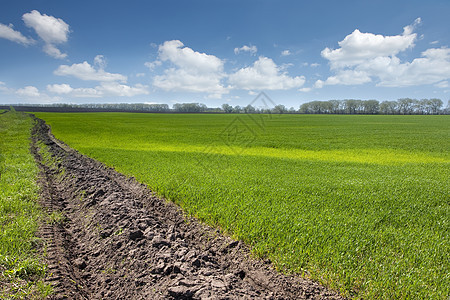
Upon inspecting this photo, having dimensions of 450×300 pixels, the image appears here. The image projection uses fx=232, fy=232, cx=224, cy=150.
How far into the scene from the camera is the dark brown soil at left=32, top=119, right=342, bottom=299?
153 inches

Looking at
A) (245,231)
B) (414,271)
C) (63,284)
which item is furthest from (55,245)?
(414,271)

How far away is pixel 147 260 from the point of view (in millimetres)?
4484

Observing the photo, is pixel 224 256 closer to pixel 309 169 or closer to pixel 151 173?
pixel 151 173

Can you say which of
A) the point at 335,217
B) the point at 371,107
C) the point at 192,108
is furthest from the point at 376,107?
the point at 335,217

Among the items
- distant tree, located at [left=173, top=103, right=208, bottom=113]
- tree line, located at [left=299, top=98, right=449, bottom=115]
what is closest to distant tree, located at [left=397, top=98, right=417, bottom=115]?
tree line, located at [left=299, top=98, right=449, bottom=115]

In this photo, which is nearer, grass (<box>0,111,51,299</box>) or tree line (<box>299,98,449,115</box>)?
grass (<box>0,111,51,299</box>)

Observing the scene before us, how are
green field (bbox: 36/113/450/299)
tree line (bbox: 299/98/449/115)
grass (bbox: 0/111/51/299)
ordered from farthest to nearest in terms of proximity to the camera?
tree line (bbox: 299/98/449/115) < green field (bbox: 36/113/450/299) < grass (bbox: 0/111/51/299)

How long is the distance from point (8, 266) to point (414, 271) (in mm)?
7427

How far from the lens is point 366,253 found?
15.9 ft

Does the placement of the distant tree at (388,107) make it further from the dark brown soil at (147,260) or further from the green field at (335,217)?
the dark brown soil at (147,260)

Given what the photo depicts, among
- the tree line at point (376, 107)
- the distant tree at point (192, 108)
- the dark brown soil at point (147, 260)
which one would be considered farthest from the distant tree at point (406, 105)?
the dark brown soil at point (147, 260)

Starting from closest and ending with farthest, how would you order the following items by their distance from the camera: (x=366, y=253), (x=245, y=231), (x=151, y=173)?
(x=366, y=253) → (x=245, y=231) → (x=151, y=173)

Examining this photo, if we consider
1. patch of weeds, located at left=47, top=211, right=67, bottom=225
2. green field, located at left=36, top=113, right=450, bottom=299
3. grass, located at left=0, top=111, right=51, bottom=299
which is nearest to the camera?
grass, located at left=0, top=111, right=51, bottom=299

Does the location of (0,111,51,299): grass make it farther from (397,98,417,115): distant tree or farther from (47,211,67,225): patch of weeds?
(397,98,417,115): distant tree
